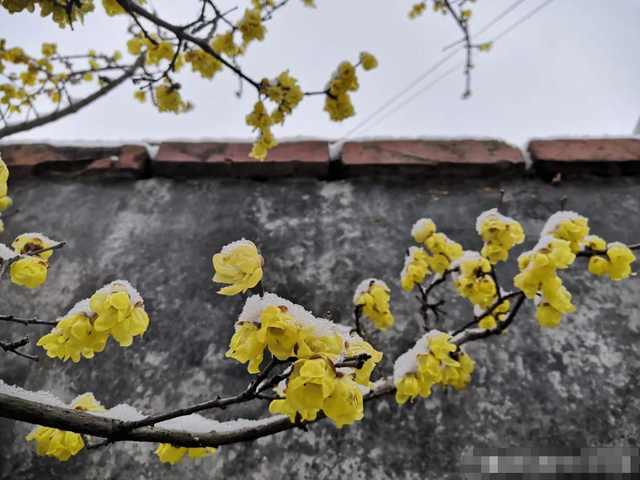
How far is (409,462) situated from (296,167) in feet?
4.14

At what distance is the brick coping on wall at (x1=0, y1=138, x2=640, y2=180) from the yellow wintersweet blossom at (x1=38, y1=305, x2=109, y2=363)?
1298 mm

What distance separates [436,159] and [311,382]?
5.11 ft

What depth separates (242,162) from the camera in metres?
2.00

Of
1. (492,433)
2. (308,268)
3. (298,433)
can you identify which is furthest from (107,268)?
(492,433)

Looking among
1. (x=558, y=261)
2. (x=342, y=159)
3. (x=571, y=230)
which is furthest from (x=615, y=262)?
(x=342, y=159)

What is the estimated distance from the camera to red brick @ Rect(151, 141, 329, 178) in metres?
1.98

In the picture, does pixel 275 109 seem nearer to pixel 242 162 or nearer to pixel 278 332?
pixel 242 162

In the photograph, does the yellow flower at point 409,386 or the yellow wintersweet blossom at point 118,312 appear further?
the yellow flower at point 409,386

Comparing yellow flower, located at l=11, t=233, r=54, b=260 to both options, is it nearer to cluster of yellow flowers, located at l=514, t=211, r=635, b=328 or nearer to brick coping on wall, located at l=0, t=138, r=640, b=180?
brick coping on wall, located at l=0, t=138, r=640, b=180

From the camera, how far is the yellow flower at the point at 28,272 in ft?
3.18

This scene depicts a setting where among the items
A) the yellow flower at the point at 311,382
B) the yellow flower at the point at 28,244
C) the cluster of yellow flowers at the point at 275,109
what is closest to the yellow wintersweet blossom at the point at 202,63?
the cluster of yellow flowers at the point at 275,109

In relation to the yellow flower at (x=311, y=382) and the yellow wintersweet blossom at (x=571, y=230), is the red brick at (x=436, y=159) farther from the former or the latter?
the yellow flower at (x=311, y=382)

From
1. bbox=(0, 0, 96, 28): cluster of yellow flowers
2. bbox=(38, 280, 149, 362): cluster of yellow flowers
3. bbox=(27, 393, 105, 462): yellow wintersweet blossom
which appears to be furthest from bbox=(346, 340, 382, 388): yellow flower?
bbox=(0, 0, 96, 28): cluster of yellow flowers

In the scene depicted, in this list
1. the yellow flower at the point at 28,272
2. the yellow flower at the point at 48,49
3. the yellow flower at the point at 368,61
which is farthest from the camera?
the yellow flower at the point at 48,49
